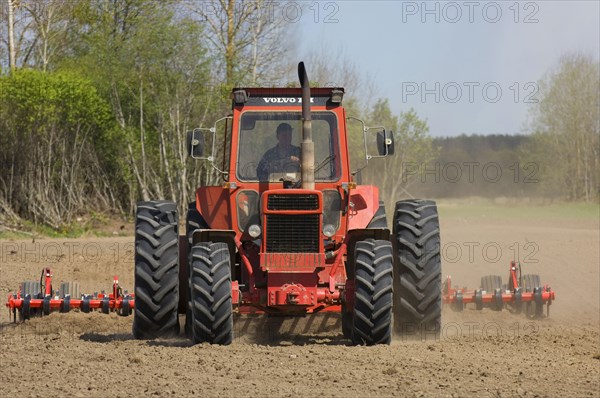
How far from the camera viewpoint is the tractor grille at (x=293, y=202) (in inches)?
375

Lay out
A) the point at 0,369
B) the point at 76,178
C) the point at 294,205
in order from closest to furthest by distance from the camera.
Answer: the point at 0,369
the point at 294,205
the point at 76,178

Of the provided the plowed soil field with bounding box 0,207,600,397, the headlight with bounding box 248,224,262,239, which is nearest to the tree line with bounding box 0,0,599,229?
the plowed soil field with bounding box 0,207,600,397

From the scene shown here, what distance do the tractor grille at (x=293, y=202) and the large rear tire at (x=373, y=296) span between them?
64 centimetres

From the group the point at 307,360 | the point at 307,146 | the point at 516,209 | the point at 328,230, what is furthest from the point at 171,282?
the point at 516,209

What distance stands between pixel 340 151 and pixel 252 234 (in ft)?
4.13

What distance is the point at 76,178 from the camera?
27375 mm

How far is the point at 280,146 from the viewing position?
1016cm

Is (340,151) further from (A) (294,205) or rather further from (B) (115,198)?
(B) (115,198)

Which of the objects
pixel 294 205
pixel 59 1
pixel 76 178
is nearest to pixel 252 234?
pixel 294 205

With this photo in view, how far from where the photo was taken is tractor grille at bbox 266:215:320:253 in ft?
31.4

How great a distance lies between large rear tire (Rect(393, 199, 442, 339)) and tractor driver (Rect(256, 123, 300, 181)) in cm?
118

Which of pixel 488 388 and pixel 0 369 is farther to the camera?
pixel 0 369

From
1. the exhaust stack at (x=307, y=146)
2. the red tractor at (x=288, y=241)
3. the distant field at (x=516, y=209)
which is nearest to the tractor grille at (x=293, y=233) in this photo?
the red tractor at (x=288, y=241)

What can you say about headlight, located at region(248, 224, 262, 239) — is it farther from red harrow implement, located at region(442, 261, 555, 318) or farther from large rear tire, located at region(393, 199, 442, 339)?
red harrow implement, located at region(442, 261, 555, 318)
